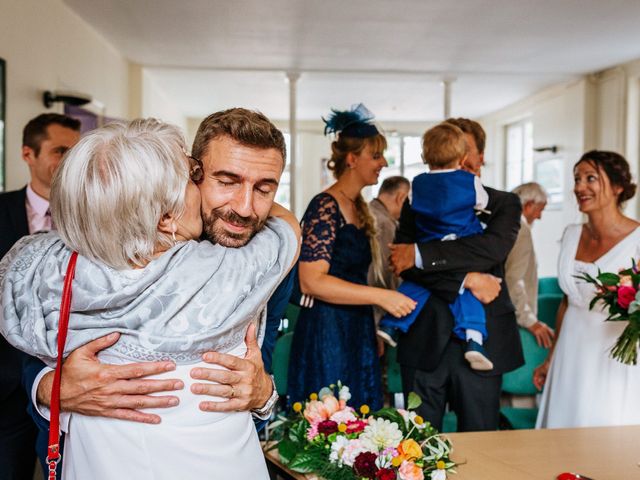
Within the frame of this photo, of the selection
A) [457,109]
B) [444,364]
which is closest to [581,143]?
[457,109]

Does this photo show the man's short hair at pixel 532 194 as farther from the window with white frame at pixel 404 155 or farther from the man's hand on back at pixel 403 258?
the window with white frame at pixel 404 155

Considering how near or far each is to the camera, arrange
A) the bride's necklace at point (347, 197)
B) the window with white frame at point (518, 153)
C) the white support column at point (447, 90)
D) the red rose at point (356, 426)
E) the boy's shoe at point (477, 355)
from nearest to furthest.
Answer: the red rose at point (356, 426) → the boy's shoe at point (477, 355) → the bride's necklace at point (347, 197) → the white support column at point (447, 90) → the window with white frame at point (518, 153)

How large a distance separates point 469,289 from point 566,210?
814 centimetres

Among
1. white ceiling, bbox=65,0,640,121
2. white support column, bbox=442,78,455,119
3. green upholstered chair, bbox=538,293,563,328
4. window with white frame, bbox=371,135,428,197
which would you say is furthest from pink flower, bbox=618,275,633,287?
window with white frame, bbox=371,135,428,197

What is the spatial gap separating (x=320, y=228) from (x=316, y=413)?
1.09m

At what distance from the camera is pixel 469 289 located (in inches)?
107

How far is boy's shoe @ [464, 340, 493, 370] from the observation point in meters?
2.62

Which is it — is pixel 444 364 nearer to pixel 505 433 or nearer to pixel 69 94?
pixel 505 433

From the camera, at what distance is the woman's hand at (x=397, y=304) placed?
8.91 feet

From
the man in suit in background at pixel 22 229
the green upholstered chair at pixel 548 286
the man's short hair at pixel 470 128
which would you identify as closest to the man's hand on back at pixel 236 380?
the man in suit in background at pixel 22 229

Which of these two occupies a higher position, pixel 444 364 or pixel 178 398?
pixel 178 398

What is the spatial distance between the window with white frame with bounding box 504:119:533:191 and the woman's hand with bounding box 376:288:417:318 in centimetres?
977

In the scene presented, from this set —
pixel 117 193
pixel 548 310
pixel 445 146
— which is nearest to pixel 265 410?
pixel 117 193

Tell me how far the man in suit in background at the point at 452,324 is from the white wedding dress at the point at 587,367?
0.63m
